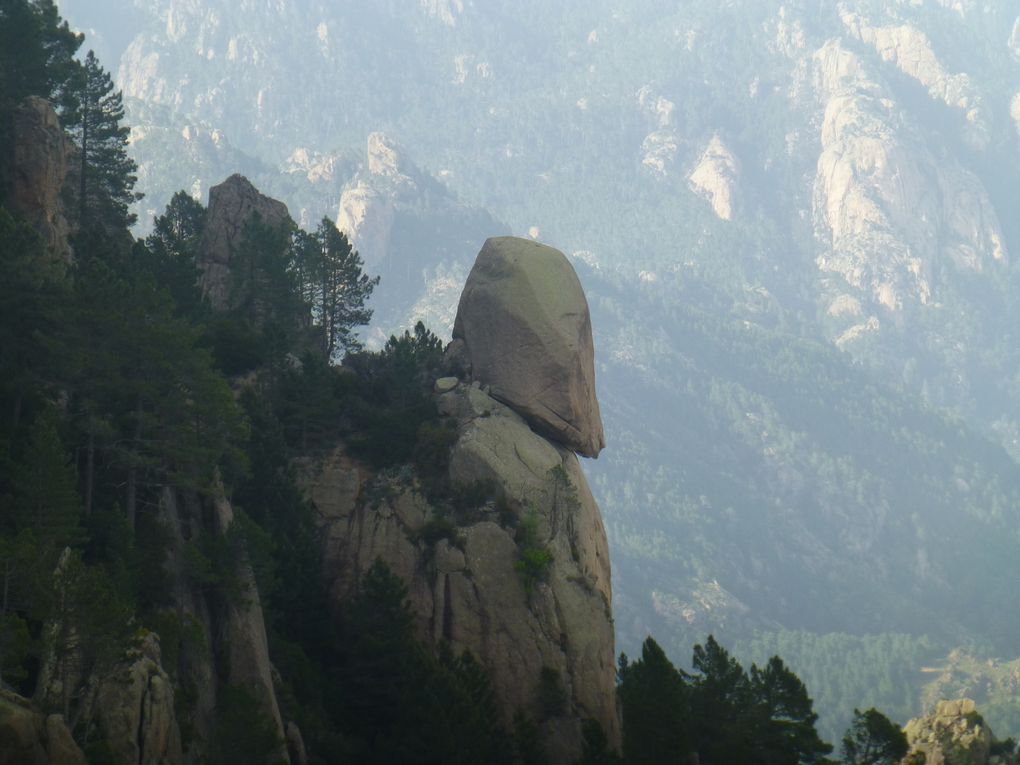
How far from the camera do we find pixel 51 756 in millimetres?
32781

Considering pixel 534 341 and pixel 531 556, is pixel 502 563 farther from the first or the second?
pixel 534 341

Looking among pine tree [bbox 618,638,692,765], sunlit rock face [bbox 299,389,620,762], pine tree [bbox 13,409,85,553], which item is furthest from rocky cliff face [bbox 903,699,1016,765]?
pine tree [bbox 13,409,85,553]

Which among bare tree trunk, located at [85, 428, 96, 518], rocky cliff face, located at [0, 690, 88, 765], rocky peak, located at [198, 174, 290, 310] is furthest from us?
rocky peak, located at [198, 174, 290, 310]

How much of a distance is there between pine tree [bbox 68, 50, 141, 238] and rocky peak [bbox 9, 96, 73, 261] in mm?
10959

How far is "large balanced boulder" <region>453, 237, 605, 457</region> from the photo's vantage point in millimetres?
63594

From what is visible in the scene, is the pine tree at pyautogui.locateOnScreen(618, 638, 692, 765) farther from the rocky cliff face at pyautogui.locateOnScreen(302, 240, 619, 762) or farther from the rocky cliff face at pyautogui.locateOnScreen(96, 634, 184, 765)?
the rocky cliff face at pyautogui.locateOnScreen(96, 634, 184, 765)

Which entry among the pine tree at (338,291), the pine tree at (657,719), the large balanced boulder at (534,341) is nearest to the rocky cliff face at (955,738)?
the large balanced boulder at (534,341)

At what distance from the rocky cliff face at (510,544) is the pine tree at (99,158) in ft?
69.9

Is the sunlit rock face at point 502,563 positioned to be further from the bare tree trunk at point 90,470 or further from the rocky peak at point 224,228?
the rocky peak at point 224,228

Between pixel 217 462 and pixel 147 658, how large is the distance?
14.5 metres

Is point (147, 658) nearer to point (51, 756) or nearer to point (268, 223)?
point (51, 756)

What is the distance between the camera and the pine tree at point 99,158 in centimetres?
7262

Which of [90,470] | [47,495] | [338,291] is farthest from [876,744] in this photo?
[338,291]

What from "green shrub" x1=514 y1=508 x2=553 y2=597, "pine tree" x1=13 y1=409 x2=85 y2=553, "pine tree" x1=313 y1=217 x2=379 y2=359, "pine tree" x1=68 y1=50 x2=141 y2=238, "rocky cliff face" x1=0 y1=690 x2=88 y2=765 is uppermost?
"pine tree" x1=68 y1=50 x2=141 y2=238
